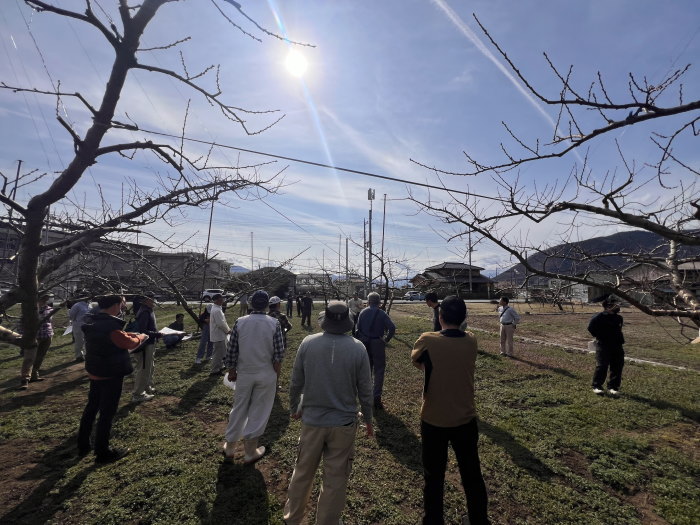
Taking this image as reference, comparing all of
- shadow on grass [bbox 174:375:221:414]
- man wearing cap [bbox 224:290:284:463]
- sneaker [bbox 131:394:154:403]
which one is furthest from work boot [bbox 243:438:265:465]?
sneaker [bbox 131:394:154:403]

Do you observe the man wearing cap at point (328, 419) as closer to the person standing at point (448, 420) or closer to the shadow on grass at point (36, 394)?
the person standing at point (448, 420)

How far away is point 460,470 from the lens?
9.13 ft

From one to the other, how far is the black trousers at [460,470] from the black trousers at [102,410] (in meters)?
3.68

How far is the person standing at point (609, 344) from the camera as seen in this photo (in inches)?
250

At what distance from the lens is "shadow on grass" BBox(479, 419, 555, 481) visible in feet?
12.4

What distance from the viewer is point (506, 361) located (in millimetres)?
9211

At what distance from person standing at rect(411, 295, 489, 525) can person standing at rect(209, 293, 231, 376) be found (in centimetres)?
552

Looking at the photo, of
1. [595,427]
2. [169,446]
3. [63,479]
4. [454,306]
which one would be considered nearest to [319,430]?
[454,306]

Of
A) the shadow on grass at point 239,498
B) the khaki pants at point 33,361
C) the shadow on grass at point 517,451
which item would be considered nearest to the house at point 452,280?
the shadow on grass at point 517,451

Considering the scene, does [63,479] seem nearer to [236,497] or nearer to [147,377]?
[236,497]

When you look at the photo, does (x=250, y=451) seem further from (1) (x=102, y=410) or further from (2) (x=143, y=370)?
(2) (x=143, y=370)

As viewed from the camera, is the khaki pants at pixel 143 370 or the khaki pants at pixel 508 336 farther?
the khaki pants at pixel 508 336

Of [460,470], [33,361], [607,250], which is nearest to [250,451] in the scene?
[460,470]

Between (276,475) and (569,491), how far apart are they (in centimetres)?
317
